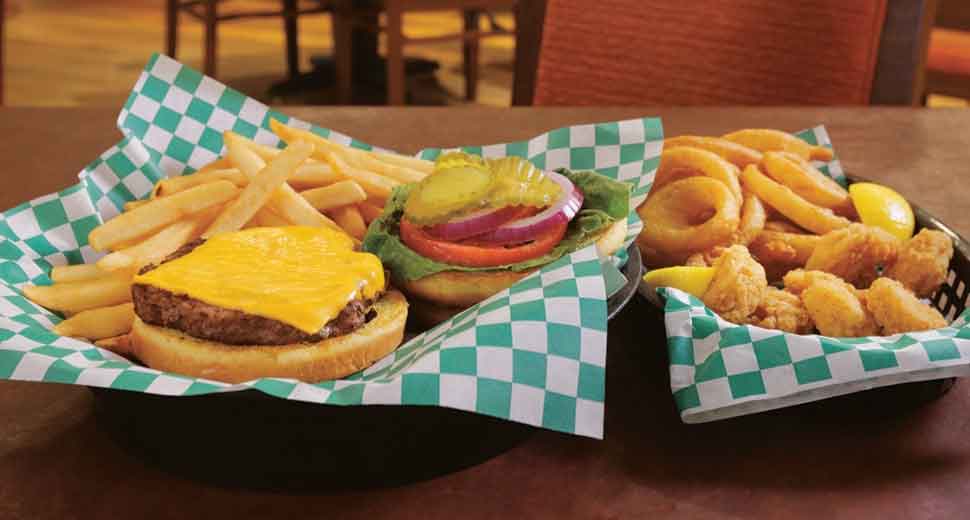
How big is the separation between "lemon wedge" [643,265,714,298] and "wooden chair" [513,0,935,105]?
1.37 m

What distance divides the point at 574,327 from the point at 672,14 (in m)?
1.66

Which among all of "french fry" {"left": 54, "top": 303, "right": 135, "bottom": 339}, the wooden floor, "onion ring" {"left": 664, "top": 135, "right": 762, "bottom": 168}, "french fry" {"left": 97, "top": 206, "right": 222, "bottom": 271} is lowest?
the wooden floor

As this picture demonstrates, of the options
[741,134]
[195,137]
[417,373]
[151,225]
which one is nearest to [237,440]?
[417,373]

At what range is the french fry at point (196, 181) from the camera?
4.69 feet

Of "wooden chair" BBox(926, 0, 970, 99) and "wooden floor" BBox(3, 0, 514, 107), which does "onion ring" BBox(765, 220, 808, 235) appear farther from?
"wooden floor" BBox(3, 0, 514, 107)

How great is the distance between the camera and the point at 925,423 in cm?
103

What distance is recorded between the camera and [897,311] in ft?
3.51

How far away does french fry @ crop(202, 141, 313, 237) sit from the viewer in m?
1.33

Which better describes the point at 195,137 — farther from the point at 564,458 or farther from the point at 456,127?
the point at 564,458

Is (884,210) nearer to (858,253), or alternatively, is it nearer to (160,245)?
(858,253)

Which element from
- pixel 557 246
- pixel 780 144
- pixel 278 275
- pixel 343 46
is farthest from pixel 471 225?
pixel 343 46

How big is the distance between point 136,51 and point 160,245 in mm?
6565

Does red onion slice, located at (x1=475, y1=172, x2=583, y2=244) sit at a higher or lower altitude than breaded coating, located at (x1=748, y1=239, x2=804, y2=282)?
higher

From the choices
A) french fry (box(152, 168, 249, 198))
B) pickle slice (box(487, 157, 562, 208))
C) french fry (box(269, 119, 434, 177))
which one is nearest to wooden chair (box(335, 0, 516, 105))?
french fry (box(269, 119, 434, 177))
